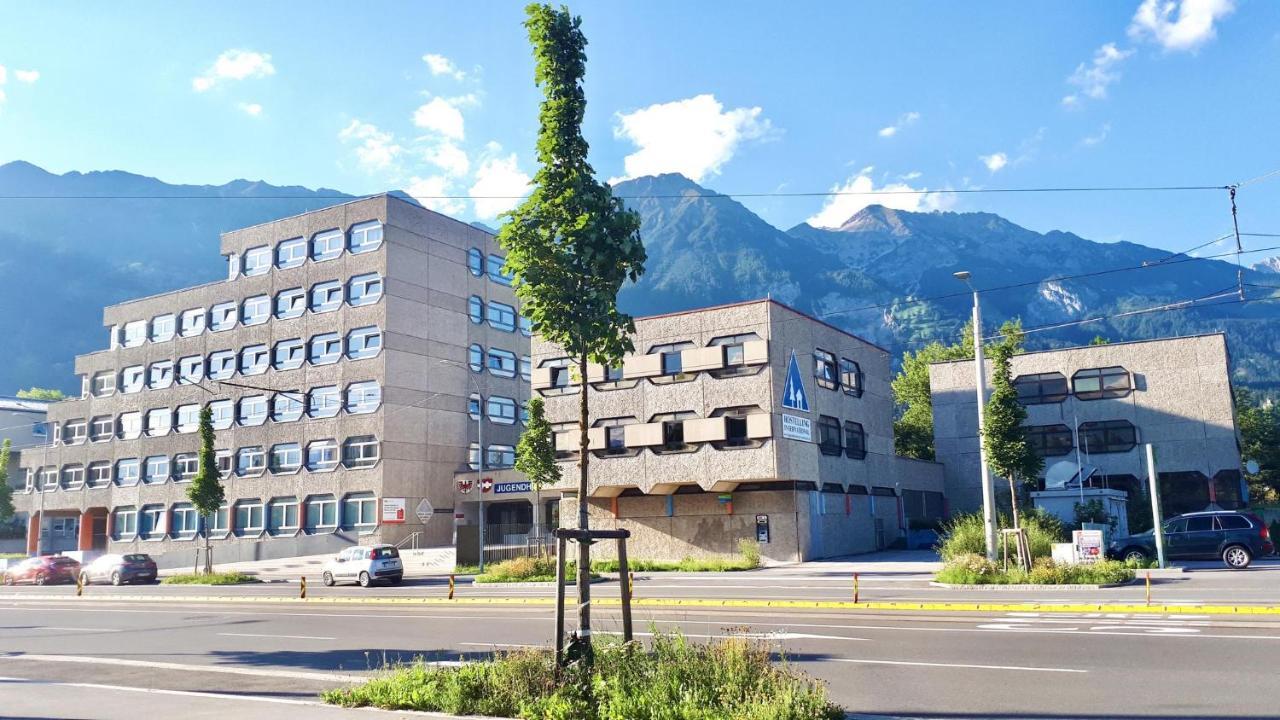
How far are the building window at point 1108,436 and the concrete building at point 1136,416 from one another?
0.05 m

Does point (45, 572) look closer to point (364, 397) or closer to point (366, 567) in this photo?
point (364, 397)

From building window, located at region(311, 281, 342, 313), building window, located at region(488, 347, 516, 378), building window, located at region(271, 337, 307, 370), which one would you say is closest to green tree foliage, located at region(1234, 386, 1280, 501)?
building window, located at region(488, 347, 516, 378)

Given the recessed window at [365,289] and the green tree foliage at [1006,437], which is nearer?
the green tree foliage at [1006,437]

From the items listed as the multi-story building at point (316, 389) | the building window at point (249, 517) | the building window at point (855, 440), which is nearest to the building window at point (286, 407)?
the multi-story building at point (316, 389)

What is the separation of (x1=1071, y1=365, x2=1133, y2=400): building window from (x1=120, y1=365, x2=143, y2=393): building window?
6232 cm

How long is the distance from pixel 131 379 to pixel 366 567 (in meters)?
41.9

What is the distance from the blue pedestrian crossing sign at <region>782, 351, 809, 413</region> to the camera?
38.9 m

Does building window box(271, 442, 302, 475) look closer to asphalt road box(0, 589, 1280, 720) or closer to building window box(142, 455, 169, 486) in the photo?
building window box(142, 455, 169, 486)

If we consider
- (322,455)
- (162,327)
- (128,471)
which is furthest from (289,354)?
(128,471)

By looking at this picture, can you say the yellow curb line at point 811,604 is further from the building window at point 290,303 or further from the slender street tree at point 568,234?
the building window at point 290,303

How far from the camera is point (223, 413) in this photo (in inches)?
2411

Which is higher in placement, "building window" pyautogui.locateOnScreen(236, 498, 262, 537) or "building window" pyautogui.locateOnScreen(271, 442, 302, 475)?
"building window" pyautogui.locateOnScreen(271, 442, 302, 475)

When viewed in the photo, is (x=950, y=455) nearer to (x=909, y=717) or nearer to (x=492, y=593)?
(x=492, y=593)

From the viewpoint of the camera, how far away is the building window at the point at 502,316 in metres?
63.1
